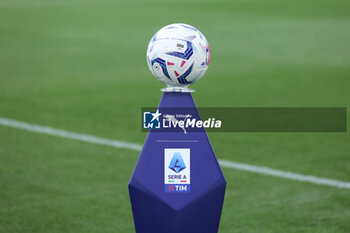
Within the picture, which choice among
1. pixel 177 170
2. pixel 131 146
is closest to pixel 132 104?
pixel 131 146

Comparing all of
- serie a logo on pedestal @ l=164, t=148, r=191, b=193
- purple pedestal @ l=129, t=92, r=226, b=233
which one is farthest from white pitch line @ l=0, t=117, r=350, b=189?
serie a logo on pedestal @ l=164, t=148, r=191, b=193

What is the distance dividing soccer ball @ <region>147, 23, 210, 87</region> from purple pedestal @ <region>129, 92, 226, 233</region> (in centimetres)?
18

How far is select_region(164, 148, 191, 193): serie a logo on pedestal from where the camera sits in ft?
11.8

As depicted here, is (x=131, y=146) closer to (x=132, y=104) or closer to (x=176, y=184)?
(x=132, y=104)

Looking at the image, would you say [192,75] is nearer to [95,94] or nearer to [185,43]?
[185,43]

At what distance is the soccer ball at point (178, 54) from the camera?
3559mm

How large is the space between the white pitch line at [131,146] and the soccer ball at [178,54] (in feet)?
7.41

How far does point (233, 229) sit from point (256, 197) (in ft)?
2.36

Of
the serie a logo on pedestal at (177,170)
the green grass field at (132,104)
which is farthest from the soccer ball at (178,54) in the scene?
the green grass field at (132,104)

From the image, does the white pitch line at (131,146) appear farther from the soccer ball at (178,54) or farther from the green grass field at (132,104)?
the soccer ball at (178,54)

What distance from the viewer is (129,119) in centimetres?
748

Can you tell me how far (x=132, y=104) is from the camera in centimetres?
822

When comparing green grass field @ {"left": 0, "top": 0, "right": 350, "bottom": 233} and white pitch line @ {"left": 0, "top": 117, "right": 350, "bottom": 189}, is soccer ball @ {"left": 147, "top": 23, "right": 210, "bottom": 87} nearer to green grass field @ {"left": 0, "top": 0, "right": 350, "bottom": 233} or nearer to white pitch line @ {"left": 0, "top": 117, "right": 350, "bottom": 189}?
green grass field @ {"left": 0, "top": 0, "right": 350, "bottom": 233}

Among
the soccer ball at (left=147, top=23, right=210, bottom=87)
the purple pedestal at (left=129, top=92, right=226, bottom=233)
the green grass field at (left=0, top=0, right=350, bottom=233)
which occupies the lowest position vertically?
the green grass field at (left=0, top=0, right=350, bottom=233)
